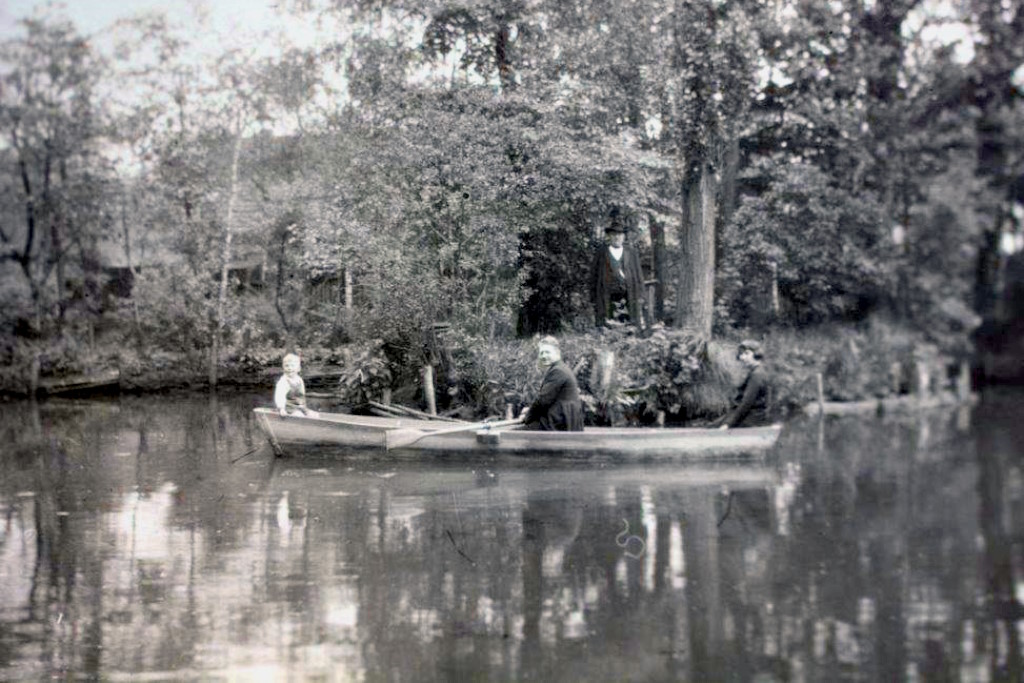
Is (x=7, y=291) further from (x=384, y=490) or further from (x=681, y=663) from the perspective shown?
(x=681, y=663)

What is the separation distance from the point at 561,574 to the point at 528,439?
213 centimetres

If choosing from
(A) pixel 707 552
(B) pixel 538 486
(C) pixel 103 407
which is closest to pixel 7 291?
(C) pixel 103 407

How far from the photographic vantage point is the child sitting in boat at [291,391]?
243 inches

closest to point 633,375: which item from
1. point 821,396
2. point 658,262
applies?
point 821,396

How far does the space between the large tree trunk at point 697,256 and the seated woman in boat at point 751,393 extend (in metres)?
1.62

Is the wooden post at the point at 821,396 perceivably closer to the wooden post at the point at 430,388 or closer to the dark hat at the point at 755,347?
the dark hat at the point at 755,347

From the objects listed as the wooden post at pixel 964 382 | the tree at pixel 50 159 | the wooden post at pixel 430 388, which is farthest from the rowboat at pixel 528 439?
the tree at pixel 50 159

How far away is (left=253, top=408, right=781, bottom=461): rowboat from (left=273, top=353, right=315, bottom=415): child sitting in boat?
0.68 ft

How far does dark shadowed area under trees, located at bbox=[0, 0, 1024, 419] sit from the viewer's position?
3.09 meters

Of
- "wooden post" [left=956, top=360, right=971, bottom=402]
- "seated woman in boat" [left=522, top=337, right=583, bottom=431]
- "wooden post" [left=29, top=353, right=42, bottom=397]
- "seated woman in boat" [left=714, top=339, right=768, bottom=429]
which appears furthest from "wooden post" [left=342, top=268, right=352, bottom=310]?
"wooden post" [left=956, top=360, right=971, bottom=402]

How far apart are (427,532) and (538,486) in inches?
45.2

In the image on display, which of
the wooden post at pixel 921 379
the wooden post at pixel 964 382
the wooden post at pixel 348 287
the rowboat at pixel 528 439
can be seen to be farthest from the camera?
the wooden post at pixel 348 287

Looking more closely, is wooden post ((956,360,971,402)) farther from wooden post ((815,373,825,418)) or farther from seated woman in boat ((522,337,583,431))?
seated woman in boat ((522,337,583,431))

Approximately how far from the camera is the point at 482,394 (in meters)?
7.50
